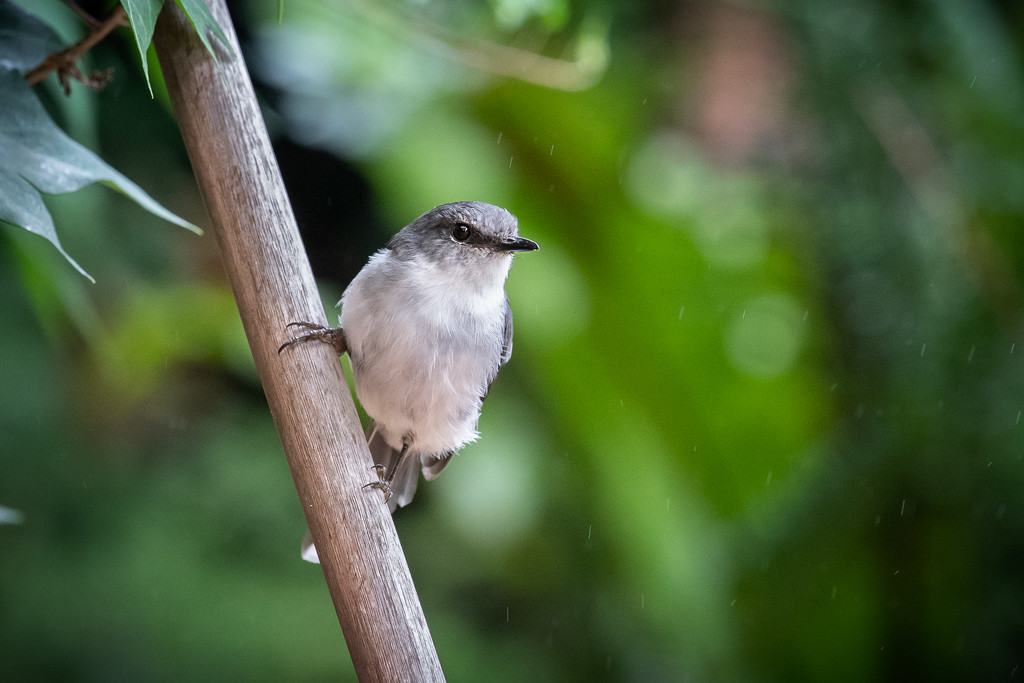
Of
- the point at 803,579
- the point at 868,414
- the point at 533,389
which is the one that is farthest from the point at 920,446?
the point at 533,389

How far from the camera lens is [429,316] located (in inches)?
50.6

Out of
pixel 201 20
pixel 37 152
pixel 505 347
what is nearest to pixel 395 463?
pixel 505 347

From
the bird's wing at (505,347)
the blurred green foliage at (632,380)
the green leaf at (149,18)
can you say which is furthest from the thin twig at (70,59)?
the blurred green foliage at (632,380)

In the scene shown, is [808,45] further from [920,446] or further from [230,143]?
[230,143]

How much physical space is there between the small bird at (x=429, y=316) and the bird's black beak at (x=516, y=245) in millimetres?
13

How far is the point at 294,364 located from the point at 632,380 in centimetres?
155

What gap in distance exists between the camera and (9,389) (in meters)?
2.11

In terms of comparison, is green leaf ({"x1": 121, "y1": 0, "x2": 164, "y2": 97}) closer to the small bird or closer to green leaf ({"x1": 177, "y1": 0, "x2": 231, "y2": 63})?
green leaf ({"x1": 177, "y1": 0, "x2": 231, "y2": 63})

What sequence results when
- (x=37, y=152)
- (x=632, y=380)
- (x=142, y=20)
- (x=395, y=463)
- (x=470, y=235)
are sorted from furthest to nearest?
(x=632, y=380) < (x=395, y=463) < (x=470, y=235) < (x=37, y=152) < (x=142, y=20)

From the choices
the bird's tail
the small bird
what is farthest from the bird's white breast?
the bird's tail

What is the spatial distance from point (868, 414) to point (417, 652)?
201 centimetres

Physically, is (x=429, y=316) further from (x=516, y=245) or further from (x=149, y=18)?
(x=149, y=18)

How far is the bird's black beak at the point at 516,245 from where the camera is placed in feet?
3.60

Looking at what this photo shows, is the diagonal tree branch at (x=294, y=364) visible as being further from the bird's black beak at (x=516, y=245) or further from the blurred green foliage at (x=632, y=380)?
the blurred green foliage at (x=632, y=380)
